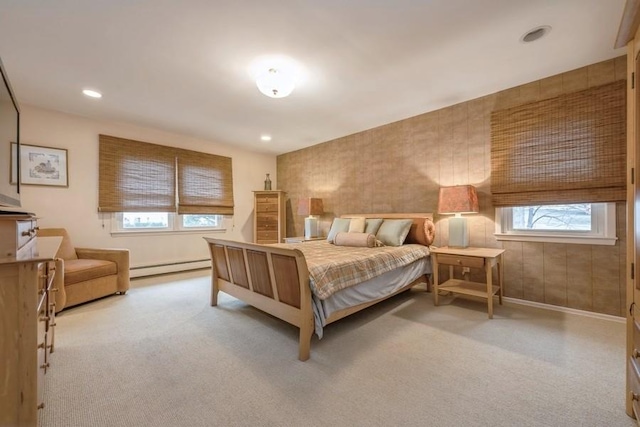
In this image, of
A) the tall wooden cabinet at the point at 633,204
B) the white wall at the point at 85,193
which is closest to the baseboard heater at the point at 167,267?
the white wall at the point at 85,193

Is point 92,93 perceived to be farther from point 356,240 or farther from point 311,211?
point 356,240

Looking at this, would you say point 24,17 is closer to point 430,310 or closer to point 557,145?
point 430,310

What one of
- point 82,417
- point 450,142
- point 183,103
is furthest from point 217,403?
point 450,142

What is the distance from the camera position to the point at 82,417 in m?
1.36

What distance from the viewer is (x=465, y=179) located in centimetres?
336

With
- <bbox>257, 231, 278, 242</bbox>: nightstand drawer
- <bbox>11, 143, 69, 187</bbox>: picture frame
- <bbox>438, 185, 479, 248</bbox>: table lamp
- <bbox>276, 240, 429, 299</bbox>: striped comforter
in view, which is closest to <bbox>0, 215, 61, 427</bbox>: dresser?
<bbox>276, 240, 429, 299</bbox>: striped comforter

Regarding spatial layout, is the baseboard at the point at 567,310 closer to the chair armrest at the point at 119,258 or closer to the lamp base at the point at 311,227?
the lamp base at the point at 311,227

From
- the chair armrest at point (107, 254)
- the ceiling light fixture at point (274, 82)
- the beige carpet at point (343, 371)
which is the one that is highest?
the ceiling light fixture at point (274, 82)

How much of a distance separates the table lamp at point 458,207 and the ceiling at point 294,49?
1.17 m

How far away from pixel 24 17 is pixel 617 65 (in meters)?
4.94

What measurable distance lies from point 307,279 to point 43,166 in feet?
13.0

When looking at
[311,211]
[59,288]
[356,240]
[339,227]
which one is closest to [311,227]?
[311,211]

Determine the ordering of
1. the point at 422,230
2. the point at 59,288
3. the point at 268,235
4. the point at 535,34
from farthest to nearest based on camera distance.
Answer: the point at 268,235 < the point at 422,230 < the point at 59,288 < the point at 535,34

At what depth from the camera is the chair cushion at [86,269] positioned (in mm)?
2891
